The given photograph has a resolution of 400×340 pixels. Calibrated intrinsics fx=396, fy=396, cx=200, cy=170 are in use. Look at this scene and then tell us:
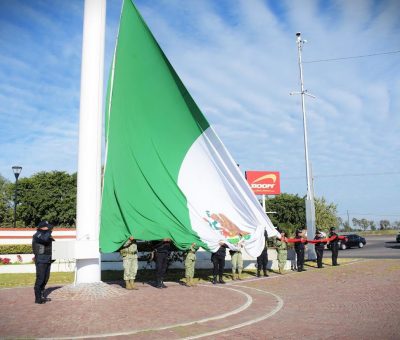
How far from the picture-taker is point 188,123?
1394cm

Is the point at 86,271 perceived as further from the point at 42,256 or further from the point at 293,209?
the point at 293,209

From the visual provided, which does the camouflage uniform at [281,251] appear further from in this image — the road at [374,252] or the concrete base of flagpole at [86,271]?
the road at [374,252]

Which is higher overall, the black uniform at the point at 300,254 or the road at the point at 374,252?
the black uniform at the point at 300,254

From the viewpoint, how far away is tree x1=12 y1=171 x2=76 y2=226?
53125 mm

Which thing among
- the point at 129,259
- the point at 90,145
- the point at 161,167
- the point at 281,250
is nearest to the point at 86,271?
the point at 129,259

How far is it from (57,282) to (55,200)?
4140cm

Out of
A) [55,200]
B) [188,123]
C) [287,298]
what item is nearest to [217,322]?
[287,298]

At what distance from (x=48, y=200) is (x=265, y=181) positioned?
31.7m

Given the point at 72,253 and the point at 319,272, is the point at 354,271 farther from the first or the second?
the point at 72,253

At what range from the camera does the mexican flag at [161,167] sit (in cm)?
1210

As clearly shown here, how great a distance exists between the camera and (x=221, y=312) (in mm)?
8656

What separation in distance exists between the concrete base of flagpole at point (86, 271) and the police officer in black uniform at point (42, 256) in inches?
37.4

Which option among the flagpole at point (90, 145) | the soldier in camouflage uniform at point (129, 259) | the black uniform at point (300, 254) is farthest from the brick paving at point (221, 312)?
the black uniform at point (300, 254)

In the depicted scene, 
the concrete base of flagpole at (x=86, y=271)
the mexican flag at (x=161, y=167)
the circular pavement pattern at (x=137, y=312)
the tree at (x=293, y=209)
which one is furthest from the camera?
the tree at (x=293, y=209)
